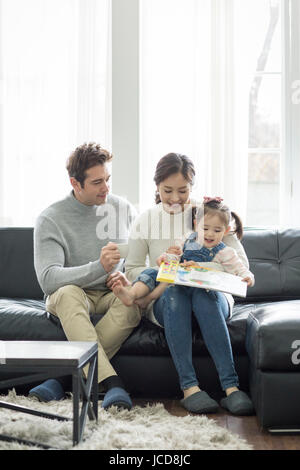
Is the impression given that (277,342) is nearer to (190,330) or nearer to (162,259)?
Result: (190,330)

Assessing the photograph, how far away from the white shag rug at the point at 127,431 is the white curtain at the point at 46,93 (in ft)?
5.94

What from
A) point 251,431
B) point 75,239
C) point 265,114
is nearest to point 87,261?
point 75,239

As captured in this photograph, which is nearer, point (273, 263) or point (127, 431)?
point (127, 431)

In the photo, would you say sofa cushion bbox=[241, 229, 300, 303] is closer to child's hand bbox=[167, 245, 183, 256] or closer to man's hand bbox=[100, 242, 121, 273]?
child's hand bbox=[167, 245, 183, 256]

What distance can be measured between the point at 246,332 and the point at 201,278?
294 millimetres

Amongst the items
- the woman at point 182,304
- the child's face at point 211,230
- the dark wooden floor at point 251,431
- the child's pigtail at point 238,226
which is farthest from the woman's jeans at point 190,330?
the child's pigtail at point 238,226

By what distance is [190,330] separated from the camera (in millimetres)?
2283

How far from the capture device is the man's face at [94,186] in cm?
256

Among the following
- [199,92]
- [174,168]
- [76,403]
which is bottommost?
[76,403]

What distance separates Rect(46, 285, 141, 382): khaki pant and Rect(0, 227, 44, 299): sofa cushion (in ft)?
1.91

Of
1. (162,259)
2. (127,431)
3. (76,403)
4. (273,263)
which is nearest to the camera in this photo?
(76,403)

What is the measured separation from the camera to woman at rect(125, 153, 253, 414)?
222 cm

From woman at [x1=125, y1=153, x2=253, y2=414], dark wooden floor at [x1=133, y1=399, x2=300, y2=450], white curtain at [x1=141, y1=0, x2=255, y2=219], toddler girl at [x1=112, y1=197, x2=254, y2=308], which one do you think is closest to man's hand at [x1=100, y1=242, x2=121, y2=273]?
toddler girl at [x1=112, y1=197, x2=254, y2=308]
